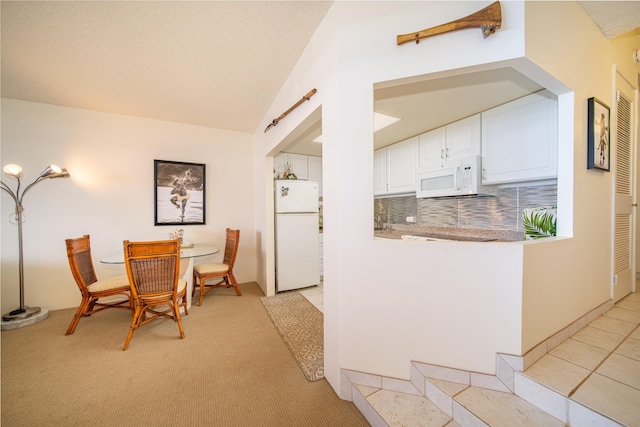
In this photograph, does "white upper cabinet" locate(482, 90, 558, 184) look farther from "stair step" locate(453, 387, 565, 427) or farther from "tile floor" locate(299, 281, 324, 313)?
"tile floor" locate(299, 281, 324, 313)

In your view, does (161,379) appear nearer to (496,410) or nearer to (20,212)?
(496,410)

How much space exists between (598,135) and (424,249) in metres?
1.72

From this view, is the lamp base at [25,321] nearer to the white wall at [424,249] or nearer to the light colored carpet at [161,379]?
the light colored carpet at [161,379]

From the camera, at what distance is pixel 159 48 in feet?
5.74

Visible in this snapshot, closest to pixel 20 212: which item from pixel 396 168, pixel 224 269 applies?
pixel 224 269

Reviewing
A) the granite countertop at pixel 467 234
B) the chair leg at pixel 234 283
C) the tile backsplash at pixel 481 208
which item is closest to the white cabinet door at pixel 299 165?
the tile backsplash at pixel 481 208

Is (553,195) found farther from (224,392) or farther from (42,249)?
(42,249)

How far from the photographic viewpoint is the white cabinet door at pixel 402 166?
2971 millimetres

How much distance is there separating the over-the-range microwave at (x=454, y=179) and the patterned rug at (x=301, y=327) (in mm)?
2008

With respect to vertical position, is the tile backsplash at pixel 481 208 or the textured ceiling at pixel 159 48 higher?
the textured ceiling at pixel 159 48

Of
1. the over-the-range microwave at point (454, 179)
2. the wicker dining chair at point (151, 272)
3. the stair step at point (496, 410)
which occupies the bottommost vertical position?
the stair step at point (496, 410)

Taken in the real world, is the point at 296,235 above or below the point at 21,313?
above

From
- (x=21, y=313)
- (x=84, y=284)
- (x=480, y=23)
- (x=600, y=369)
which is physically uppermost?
(x=480, y=23)

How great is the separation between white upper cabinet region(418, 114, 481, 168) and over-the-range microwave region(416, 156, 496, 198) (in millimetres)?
82
